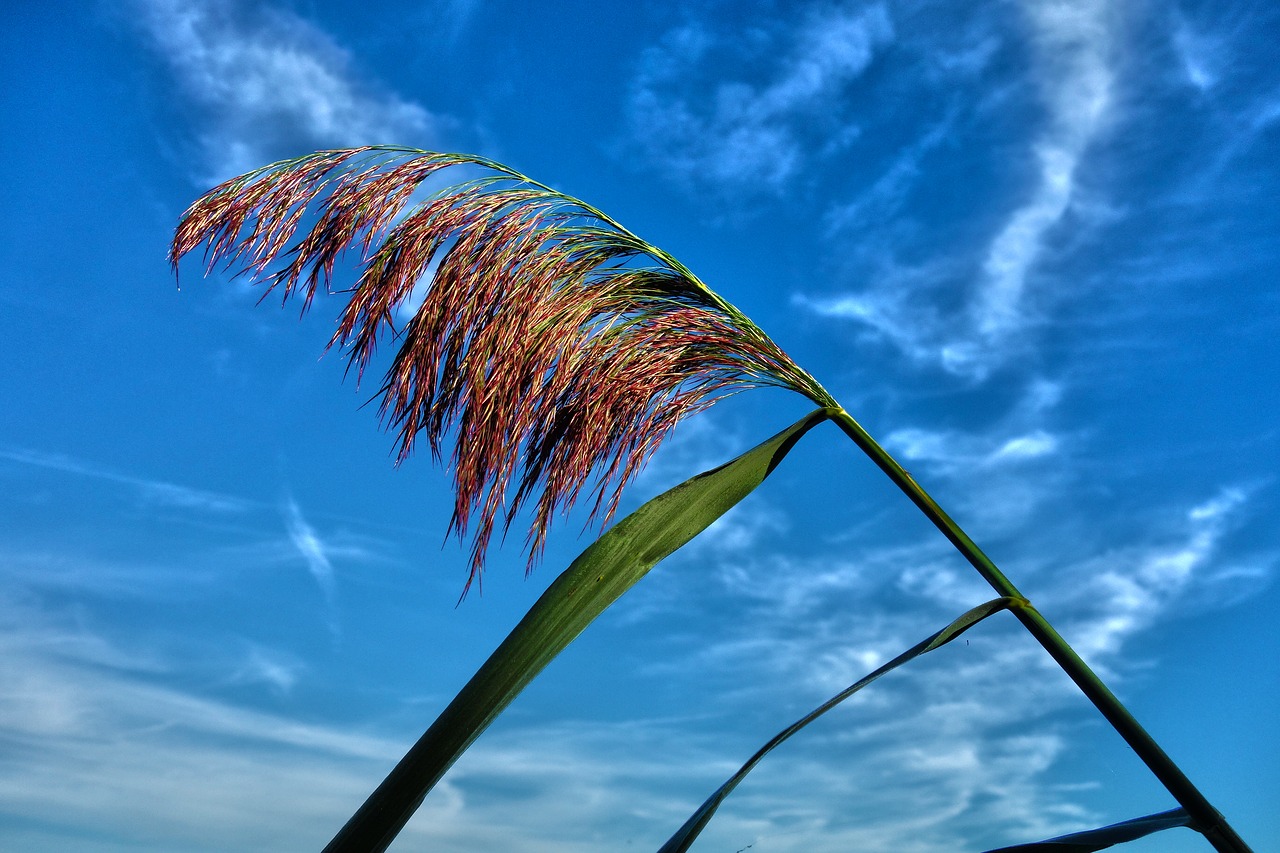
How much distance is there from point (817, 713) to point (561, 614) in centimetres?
51

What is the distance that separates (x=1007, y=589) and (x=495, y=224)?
3.54 ft

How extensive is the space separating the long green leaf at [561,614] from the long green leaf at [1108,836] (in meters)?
0.70

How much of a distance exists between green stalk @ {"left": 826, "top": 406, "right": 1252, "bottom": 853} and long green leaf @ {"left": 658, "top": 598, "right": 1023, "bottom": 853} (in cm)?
5

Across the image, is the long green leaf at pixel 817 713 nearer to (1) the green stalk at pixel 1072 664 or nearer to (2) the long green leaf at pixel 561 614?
(1) the green stalk at pixel 1072 664

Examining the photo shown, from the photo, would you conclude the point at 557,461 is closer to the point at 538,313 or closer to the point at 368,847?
the point at 538,313

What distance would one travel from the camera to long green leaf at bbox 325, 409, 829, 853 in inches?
42.8

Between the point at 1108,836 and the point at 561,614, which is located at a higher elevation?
the point at 561,614

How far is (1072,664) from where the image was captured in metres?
1.72

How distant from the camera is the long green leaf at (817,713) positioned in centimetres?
→ 151

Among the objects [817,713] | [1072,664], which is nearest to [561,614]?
[817,713]

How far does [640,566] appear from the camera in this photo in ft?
4.83

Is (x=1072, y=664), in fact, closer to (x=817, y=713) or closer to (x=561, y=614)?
(x=817, y=713)

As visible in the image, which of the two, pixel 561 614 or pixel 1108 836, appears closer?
pixel 561 614

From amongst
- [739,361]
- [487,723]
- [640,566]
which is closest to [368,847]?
[487,723]
